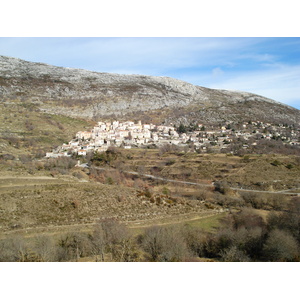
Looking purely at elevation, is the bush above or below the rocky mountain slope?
below

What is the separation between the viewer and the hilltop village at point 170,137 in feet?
131

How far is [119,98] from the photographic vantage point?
7681cm

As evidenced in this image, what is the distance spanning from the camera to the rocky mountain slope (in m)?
64.2

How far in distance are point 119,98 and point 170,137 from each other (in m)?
32.3

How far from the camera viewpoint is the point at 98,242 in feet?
29.4

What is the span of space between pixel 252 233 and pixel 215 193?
12.7 metres

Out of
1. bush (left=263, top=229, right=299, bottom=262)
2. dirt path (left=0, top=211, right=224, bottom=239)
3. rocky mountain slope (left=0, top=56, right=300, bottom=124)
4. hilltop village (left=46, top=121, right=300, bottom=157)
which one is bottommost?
dirt path (left=0, top=211, right=224, bottom=239)

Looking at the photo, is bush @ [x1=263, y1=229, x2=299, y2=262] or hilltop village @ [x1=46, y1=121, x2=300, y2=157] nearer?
bush @ [x1=263, y1=229, x2=299, y2=262]

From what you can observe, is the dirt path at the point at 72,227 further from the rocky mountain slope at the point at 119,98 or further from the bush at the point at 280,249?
the rocky mountain slope at the point at 119,98

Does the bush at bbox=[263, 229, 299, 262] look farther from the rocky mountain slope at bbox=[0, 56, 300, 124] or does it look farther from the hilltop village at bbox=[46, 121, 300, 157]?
the rocky mountain slope at bbox=[0, 56, 300, 124]

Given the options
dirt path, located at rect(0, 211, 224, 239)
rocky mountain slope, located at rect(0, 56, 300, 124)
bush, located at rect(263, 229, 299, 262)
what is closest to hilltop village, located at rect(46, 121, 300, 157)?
rocky mountain slope, located at rect(0, 56, 300, 124)

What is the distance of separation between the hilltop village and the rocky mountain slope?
9795mm

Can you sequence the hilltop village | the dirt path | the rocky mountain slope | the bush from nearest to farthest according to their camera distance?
the bush
the dirt path
the hilltop village
the rocky mountain slope

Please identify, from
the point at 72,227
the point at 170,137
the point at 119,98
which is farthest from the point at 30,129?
the point at 119,98
